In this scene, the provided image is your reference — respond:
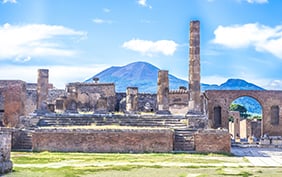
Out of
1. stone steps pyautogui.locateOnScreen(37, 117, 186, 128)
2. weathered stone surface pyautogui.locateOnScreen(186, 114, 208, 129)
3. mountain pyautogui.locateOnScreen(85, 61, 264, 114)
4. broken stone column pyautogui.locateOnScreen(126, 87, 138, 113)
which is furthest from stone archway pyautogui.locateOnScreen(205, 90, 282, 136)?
mountain pyautogui.locateOnScreen(85, 61, 264, 114)

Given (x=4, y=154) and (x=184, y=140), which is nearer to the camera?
(x=4, y=154)

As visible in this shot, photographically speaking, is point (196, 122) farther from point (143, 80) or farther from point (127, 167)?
point (143, 80)

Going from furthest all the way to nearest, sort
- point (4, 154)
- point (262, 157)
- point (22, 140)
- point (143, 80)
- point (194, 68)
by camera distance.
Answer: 1. point (143, 80)
2. point (194, 68)
3. point (22, 140)
4. point (262, 157)
5. point (4, 154)

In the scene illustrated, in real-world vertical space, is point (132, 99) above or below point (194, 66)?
below

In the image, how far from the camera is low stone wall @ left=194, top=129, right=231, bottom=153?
26.4 metres

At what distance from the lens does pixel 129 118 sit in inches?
1254

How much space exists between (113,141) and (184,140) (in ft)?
12.0

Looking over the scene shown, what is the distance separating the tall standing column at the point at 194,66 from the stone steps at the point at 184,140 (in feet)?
18.8

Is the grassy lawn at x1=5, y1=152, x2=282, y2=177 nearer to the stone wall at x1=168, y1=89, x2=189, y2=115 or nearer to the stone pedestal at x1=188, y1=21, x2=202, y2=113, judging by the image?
the stone pedestal at x1=188, y1=21, x2=202, y2=113

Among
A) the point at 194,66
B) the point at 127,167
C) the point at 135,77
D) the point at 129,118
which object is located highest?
the point at 135,77

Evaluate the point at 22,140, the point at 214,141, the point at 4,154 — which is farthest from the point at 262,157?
the point at 4,154

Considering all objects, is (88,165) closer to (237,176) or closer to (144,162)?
(144,162)

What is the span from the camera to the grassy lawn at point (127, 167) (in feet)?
53.8

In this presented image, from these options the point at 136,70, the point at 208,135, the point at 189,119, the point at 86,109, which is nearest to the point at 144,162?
the point at 208,135
